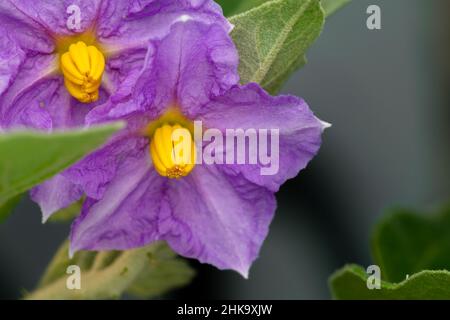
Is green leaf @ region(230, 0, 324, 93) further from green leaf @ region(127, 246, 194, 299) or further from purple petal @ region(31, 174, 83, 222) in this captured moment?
green leaf @ region(127, 246, 194, 299)

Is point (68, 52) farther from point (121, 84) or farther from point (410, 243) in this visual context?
point (410, 243)

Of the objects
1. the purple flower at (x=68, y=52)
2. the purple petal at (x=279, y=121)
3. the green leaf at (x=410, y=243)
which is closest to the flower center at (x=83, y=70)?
the purple flower at (x=68, y=52)

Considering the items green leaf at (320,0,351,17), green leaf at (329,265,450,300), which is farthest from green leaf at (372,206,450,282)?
green leaf at (320,0,351,17)

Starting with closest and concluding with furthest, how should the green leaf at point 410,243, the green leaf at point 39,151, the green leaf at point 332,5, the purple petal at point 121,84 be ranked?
1. the green leaf at point 39,151
2. the purple petal at point 121,84
3. the green leaf at point 332,5
4. the green leaf at point 410,243

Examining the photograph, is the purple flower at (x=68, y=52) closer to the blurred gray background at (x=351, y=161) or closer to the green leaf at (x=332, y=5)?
the green leaf at (x=332, y=5)

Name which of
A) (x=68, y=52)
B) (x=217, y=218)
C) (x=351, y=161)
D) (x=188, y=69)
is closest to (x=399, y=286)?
→ (x=217, y=218)

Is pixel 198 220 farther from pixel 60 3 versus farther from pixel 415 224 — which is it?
pixel 415 224
